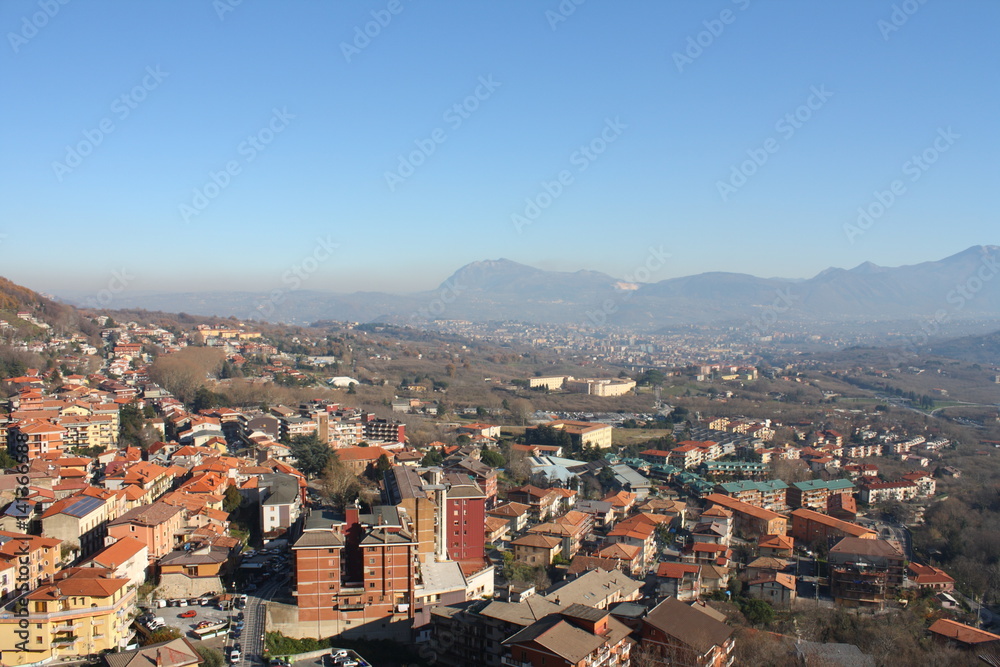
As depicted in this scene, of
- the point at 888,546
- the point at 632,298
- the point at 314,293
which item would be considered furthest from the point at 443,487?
the point at 632,298

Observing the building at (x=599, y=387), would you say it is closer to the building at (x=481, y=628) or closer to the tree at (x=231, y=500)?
the tree at (x=231, y=500)

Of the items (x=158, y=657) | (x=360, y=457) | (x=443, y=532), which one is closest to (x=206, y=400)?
(x=360, y=457)

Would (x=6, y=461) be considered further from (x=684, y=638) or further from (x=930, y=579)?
(x=930, y=579)

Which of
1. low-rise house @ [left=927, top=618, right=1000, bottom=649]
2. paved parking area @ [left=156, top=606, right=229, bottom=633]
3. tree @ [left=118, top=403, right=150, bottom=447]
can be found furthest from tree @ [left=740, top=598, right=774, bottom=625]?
tree @ [left=118, top=403, right=150, bottom=447]

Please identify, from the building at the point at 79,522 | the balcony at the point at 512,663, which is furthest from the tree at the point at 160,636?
the balcony at the point at 512,663

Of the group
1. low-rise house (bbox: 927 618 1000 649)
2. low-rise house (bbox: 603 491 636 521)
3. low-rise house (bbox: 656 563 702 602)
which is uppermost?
low-rise house (bbox: 656 563 702 602)

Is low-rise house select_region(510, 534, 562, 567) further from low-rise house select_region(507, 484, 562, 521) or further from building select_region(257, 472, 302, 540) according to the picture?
building select_region(257, 472, 302, 540)
